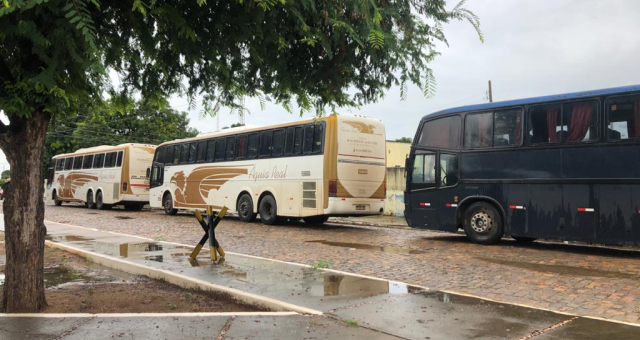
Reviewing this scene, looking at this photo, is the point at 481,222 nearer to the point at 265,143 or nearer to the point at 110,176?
the point at 265,143

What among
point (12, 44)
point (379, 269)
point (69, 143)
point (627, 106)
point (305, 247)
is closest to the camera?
point (12, 44)

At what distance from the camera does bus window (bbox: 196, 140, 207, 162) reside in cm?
2197

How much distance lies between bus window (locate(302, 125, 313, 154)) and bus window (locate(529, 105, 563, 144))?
735 cm

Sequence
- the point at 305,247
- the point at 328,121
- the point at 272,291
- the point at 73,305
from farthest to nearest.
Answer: the point at 328,121, the point at 305,247, the point at 272,291, the point at 73,305

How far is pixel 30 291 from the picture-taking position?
5.77 metres

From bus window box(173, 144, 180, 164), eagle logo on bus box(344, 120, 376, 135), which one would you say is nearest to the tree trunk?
eagle logo on bus box(344, 120, 376, 135)

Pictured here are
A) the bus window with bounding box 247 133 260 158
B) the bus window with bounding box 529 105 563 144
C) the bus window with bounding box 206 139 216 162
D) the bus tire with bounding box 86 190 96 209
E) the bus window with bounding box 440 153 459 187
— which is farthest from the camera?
the bus tire with bounding box 86 190 96 209

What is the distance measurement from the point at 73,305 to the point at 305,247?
6270 millimetres

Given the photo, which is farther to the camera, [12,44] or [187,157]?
[187,157]

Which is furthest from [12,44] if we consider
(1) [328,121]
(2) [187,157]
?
(2) [187,157]

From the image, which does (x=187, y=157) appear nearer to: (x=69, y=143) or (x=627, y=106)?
(x=627, y=106)

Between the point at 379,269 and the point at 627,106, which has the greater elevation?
the point at 627,106

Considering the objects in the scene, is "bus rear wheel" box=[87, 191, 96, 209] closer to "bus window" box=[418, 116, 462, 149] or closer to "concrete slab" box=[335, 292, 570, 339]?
"bus window" box=[418, 116, 462, 149]

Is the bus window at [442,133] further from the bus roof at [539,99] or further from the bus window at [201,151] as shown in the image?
the bus window at [201,151]
